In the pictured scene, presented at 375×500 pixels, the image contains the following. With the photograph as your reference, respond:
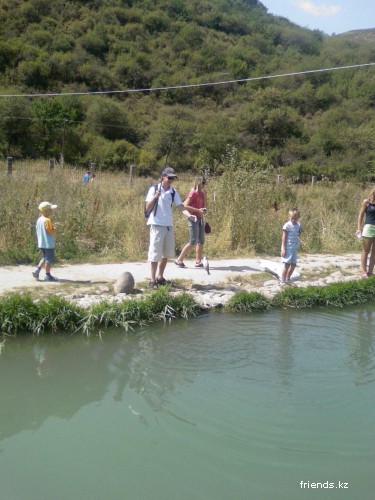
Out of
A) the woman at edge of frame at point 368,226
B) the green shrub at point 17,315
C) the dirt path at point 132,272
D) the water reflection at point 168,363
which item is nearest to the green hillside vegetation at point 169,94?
the dirt path at point 132,272

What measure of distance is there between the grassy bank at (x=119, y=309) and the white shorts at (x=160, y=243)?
24.8 inches

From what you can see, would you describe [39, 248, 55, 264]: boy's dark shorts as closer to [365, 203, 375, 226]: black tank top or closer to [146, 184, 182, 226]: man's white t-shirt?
[146, 184, 182, 226]: man's white t-shirt

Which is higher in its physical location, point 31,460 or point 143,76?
point 143,76

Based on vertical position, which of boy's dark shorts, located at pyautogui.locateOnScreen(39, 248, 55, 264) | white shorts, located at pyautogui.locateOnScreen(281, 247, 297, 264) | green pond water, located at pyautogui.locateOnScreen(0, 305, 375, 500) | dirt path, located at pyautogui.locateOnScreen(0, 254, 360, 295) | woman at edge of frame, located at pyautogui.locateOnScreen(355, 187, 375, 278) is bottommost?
green pond water, located at pyautogui.locateOnScreen(0, 305, 375, 500)

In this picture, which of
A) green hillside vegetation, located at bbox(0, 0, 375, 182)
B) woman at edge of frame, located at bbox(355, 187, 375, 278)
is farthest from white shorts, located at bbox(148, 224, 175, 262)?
green hillside vegetation, located at bbox(0, 0, 375, 182)

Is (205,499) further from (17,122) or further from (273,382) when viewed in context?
(17,122)

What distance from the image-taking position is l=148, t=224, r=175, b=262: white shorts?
25.2 feet

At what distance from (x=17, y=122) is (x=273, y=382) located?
33754mm

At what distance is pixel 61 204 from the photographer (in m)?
10.6

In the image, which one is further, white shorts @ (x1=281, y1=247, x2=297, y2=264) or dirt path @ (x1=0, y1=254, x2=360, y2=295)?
white shorts @ (x1=281, y1=247, x2=297, y2=264)

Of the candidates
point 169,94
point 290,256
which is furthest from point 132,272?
point 169,94

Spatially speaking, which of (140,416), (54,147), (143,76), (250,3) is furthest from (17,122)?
(250,3)

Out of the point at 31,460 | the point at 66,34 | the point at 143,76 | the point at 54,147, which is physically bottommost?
the point at 31,460

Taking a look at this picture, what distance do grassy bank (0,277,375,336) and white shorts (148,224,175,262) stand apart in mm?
630
